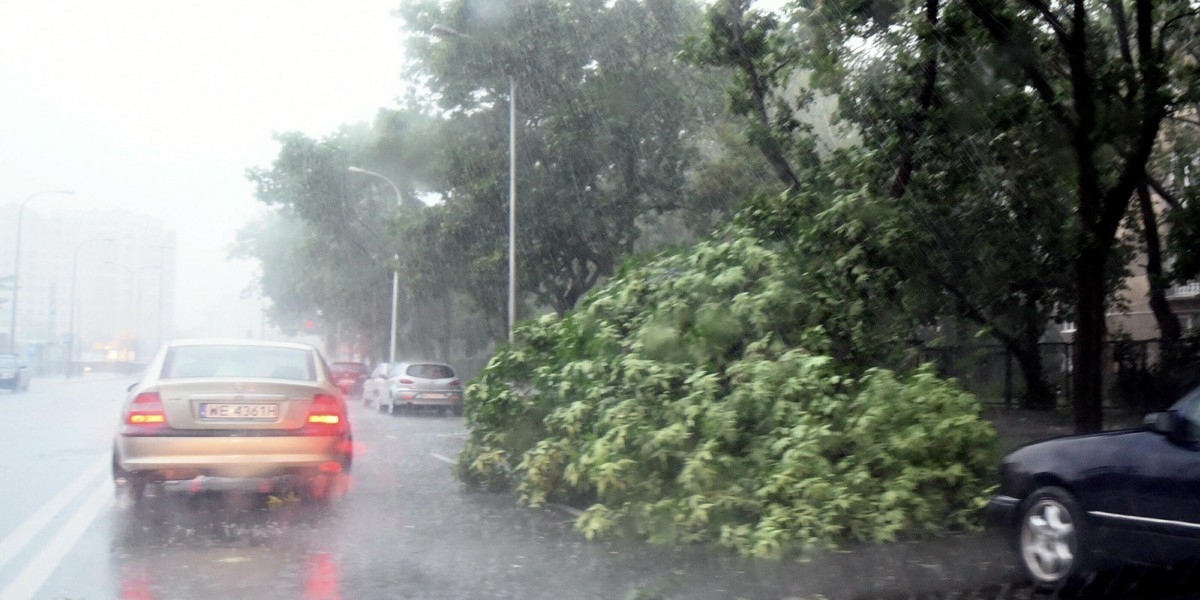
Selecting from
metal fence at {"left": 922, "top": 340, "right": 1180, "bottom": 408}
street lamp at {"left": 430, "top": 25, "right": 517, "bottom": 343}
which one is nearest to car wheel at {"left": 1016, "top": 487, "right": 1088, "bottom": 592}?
metal fence at {"left": 922, "top": 340, "right": 1180, "bottom": 408}

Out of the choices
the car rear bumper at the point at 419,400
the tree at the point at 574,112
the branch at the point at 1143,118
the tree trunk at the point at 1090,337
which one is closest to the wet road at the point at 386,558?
the tree trunk at the point at 1090,337

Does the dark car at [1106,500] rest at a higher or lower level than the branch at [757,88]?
lower

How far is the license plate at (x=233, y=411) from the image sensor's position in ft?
30.8

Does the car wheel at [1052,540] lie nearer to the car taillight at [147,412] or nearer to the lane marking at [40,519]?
the lane marking at [40,519]

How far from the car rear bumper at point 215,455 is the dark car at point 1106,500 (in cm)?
559

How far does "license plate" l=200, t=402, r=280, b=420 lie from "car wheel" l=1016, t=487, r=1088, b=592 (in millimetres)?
5978

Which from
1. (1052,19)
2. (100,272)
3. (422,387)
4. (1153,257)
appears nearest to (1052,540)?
(1052,19)

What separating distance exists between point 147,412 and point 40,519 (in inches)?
44.5

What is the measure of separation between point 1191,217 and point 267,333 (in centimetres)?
7797

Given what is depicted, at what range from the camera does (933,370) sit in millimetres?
8492

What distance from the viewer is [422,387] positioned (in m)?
30.0

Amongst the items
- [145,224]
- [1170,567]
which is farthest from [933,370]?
[145,224]

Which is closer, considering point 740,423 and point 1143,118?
point 740,423

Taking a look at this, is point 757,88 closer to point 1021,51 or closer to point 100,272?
point 1021,51
